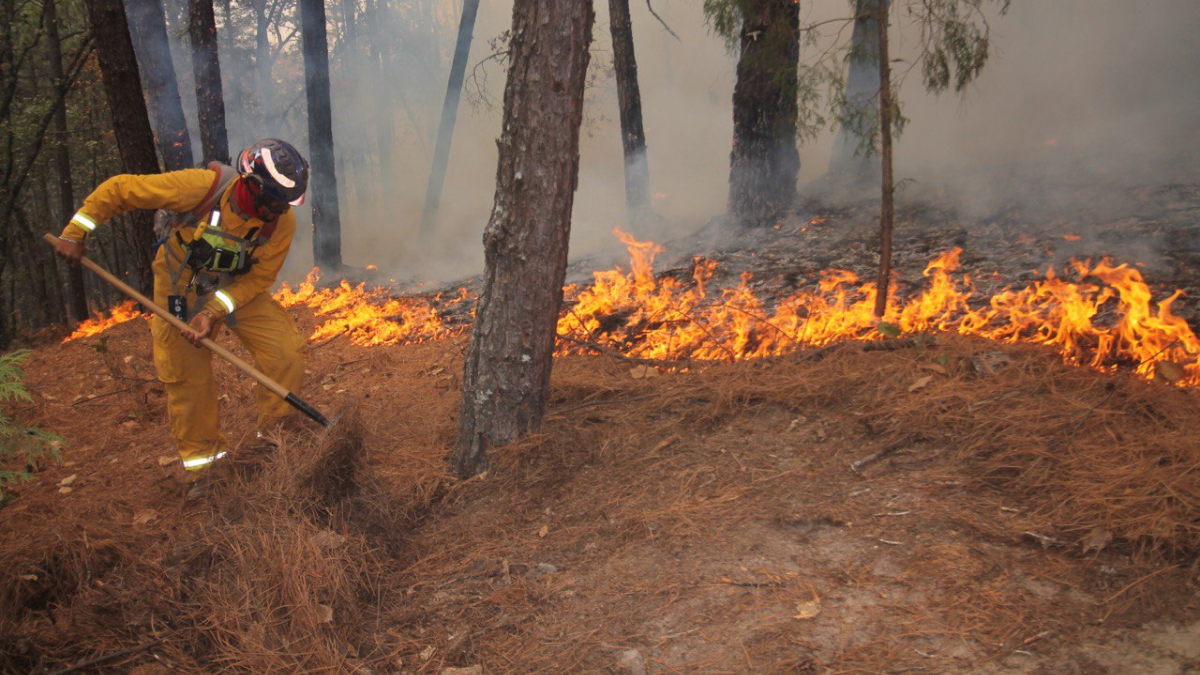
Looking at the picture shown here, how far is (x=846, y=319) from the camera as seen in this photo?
5.54 meters

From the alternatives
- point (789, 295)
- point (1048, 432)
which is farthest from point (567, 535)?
point (789, 295)

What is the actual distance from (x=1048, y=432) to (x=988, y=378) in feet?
1.93

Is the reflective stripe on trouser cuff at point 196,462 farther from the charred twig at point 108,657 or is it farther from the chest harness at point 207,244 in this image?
the charred twig at point 108,657

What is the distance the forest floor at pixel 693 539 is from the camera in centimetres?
261

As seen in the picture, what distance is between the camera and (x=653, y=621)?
2809 mm

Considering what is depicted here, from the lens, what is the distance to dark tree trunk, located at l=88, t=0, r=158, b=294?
742 cm

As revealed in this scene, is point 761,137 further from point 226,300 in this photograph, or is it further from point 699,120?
point 699,120

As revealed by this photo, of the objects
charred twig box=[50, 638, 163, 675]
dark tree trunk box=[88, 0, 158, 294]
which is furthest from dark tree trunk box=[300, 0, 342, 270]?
charred twig box=[50, 638, 163, 675]

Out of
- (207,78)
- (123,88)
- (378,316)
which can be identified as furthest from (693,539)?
(207,78)

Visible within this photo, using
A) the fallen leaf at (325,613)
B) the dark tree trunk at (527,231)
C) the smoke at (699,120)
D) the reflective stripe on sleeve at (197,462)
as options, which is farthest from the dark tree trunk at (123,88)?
the fallen leaf at (325,613)

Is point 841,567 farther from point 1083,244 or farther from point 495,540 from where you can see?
point 1083,244

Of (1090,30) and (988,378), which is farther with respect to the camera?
(1090,30)

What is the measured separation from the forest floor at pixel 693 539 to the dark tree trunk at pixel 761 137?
5.26m

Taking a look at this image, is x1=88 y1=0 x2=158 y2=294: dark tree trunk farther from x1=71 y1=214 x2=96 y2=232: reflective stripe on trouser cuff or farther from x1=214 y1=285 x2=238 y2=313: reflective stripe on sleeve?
x1=214 y1=285 x2=238 y2=313: reflective stripe on sleeve
